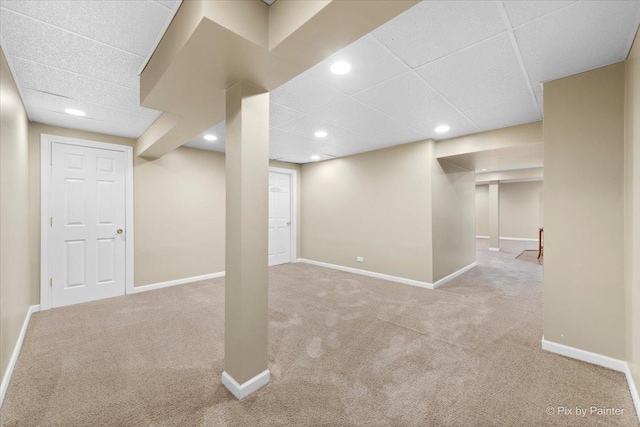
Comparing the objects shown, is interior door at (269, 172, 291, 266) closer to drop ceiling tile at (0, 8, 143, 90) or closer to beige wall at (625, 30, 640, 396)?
drop ceiling tile at (0, 8, 143, 90)

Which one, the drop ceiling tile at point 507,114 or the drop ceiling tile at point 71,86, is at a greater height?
the drop ceiling tile at point 507,114

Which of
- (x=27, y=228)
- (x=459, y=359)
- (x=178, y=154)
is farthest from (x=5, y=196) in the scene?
(x=459, y=359)

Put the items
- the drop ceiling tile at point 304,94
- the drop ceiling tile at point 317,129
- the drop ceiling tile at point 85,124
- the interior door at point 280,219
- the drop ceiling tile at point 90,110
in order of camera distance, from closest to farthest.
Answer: the drop ceiling tile at point 304,94
the drop ceiling tile at point 90,110
the drop ceiling tile at point 85,124
the drop ceiling tile at point 317,129
the interior door at point 280,219

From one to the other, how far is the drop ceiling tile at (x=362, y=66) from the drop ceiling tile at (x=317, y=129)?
3.11ft

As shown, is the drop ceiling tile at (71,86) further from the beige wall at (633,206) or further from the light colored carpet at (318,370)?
the beige wall at (633,206)

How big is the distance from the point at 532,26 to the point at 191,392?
3267 millimetres

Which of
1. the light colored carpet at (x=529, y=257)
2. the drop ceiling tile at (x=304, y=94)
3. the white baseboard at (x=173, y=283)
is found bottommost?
the light colored carpet at (x=529, y=257)

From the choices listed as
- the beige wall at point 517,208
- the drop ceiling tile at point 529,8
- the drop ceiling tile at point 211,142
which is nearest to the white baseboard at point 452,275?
the drop ceiling tile at point 529,8

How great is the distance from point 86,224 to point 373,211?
4484mm

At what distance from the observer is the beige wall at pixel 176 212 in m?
4.12

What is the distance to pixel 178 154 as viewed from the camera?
4523 millimetres

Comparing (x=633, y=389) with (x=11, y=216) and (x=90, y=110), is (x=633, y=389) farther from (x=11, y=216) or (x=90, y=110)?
(x=90, y=110)

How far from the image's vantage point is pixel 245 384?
1786mm

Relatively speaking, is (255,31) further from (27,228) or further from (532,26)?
(27,228)
